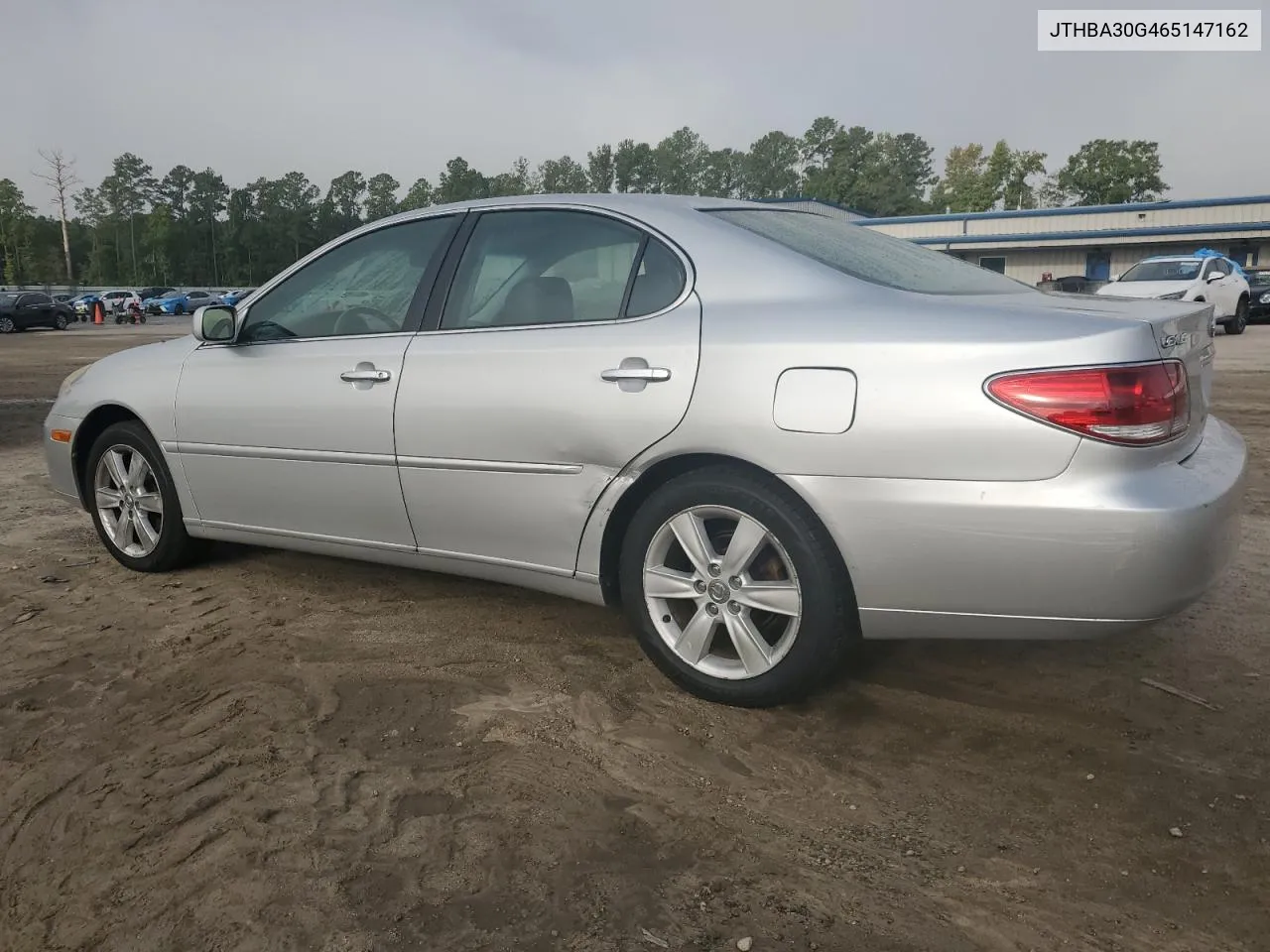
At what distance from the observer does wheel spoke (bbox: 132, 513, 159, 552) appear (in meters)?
4.45

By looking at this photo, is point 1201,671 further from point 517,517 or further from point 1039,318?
point 517,517

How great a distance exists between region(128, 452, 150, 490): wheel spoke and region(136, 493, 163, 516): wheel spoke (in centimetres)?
5

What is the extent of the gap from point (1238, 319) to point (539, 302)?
22.4 m

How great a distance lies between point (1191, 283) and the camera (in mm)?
18422

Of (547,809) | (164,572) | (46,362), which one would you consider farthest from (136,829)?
(46,362)

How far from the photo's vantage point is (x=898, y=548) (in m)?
2.62

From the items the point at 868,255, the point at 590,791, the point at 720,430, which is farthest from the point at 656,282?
the point at 590,791

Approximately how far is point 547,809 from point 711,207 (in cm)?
197

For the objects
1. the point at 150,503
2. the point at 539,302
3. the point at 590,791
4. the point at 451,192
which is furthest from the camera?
the point at 451,192

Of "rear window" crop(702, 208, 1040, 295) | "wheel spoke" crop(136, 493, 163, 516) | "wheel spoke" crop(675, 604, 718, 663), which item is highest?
"rear window" crop(702, 208, 1040, 295)

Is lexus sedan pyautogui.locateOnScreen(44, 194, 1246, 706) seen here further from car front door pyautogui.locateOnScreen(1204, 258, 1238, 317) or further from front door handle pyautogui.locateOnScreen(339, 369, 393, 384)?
car front door pyautogui.locateOnScreen(1204, 258, 1238, 317)

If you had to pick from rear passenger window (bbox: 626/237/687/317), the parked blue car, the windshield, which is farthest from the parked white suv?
the parked blue car

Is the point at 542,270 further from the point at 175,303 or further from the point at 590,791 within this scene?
the point at 175,303

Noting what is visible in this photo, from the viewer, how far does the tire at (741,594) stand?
109 inches
